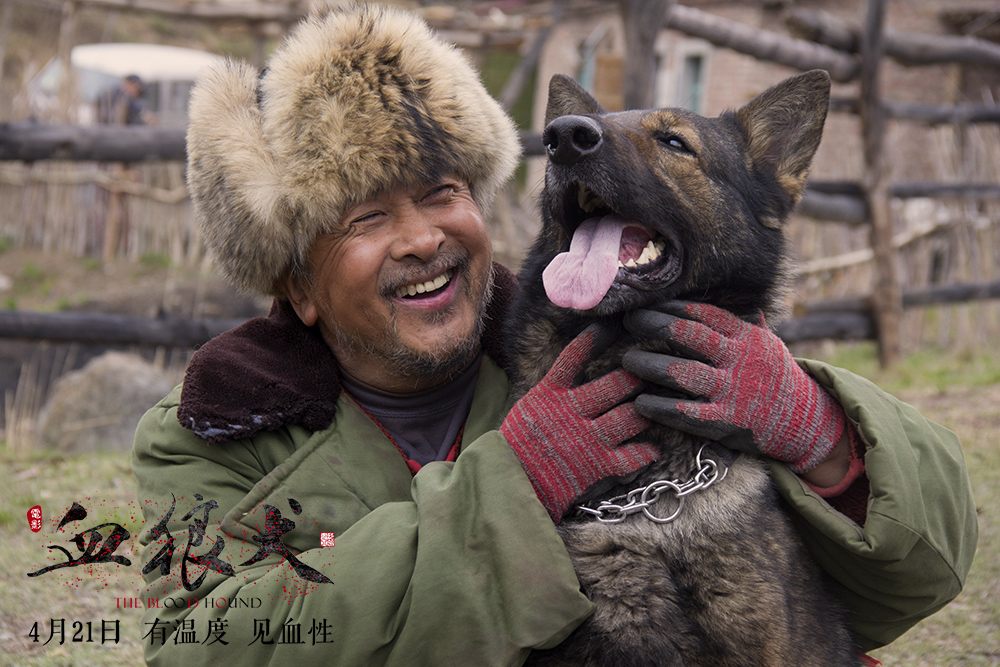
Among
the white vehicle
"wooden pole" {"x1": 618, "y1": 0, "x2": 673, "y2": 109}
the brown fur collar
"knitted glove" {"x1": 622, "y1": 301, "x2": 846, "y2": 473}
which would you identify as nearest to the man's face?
the brown fur collar

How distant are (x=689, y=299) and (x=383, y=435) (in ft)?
2.84

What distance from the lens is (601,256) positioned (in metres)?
2.04

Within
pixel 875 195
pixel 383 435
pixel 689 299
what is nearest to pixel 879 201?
pixel 875 195

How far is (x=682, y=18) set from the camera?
6027 millimetres

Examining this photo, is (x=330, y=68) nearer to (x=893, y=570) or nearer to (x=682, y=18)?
(x=893, y=570)

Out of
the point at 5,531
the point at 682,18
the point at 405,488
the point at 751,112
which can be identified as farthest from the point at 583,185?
the point at 682,18

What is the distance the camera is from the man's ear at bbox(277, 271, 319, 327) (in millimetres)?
2250

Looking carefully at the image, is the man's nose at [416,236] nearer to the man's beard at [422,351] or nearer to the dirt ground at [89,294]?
the man's beard at [422,351]

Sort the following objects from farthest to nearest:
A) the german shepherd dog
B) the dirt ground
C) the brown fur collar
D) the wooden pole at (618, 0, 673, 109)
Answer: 1. the dirt ground
2. the wooden pole at (618, 0, 673, 109)
3. the brown fur collar
4. the german shepherd dog

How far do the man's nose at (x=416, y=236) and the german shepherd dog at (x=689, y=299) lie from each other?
310mm

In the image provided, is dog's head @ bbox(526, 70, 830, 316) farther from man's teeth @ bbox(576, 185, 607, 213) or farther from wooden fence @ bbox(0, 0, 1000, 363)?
wooden fence @ bbox(0, 0, 1000, 363)

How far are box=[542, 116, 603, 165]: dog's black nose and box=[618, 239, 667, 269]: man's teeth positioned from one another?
284 mm

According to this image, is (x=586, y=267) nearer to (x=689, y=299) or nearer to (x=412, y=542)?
(x=689, y=299)

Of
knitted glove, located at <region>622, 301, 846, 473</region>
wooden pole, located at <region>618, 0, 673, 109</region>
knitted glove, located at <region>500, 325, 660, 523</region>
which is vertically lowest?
knitted glove, located at <region>500, 325, 660, 523</region>
